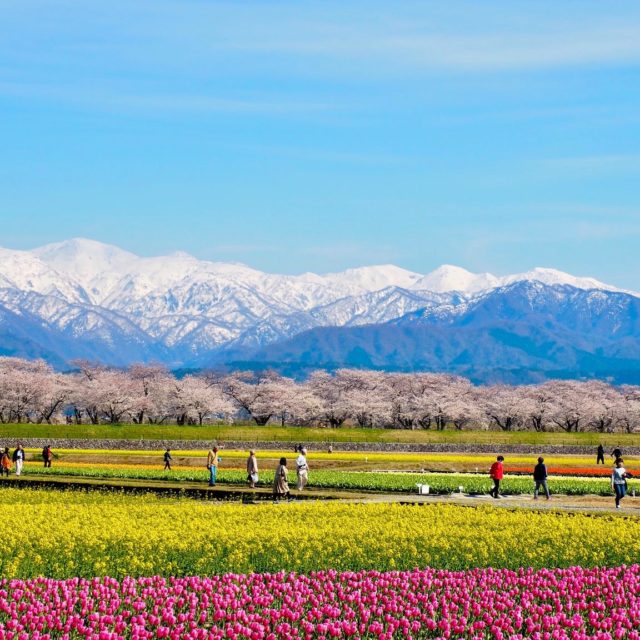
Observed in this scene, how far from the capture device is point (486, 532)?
2338 cm

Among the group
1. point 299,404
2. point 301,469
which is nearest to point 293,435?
point 299,404

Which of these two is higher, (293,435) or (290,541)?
(290,541)

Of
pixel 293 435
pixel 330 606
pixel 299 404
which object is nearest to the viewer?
pixel 330 606

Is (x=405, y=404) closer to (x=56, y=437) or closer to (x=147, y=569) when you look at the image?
(x=56, y=437)

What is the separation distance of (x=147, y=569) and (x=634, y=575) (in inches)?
355

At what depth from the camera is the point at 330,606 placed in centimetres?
1530

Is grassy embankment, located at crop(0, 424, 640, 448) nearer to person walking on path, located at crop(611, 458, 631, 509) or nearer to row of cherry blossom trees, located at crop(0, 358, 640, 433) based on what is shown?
row of cherry blossom trees, located at crop(0, 358, 640, 433)

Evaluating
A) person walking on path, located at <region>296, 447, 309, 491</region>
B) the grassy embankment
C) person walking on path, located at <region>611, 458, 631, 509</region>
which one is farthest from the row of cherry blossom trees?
person walking on path, located at <region>611, 458, 631, 509</region>

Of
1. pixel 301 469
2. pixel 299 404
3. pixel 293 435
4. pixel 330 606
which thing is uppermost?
pixel 299 404

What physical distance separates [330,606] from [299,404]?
114534 millimetres

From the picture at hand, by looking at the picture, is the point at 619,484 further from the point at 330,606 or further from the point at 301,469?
the point at 330,606

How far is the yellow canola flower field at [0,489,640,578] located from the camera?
19141 millimetres

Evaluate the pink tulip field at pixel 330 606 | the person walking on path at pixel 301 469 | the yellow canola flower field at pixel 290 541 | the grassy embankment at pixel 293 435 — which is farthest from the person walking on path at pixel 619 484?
the grassy embankment at pixel 293 435

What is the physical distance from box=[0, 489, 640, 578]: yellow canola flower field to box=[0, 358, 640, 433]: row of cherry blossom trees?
312ft
